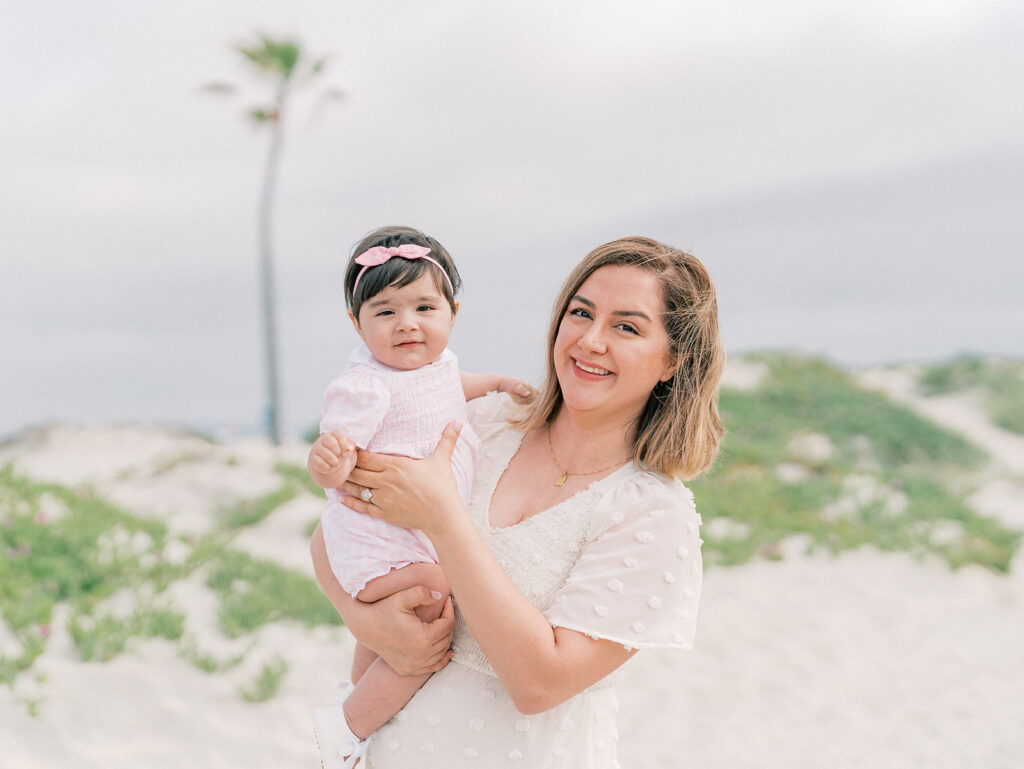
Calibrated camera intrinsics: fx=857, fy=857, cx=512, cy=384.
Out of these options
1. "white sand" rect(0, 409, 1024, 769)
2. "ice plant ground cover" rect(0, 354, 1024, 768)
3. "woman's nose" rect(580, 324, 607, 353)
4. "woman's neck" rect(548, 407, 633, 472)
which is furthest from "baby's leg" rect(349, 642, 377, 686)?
"white sand" rect(0, 409, 1024, 769)

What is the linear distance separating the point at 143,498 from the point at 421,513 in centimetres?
713

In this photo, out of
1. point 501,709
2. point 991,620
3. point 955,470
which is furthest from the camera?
point 955,470

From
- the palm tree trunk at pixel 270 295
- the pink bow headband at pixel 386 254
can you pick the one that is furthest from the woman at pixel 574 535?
the palm tree trunk at pixel 270 295

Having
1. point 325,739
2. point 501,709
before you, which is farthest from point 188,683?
point 501,709

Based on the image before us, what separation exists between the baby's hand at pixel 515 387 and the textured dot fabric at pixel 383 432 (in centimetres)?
24

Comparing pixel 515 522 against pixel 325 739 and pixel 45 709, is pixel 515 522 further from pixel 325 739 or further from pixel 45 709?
pixel 45 709

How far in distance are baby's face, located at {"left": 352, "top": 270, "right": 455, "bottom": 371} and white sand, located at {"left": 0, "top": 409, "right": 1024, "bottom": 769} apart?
295cm

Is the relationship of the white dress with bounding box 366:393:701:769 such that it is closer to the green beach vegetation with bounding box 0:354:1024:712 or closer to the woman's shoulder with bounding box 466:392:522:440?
the woman's shoulder with bounding box 466:392:522:440

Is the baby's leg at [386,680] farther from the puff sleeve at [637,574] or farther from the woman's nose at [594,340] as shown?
the woman's nose at [594,340]

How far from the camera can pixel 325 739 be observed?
2.41 m

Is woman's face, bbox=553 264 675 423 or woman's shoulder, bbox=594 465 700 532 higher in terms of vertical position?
woman's face, bbox=553 264 675 423

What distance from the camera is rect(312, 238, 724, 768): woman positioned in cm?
191

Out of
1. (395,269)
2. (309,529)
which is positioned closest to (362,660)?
(395,269)

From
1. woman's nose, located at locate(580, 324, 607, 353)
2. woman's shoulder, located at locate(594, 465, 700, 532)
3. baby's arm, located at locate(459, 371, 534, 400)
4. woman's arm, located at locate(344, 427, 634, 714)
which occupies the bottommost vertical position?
woman's arm, located at locate(344, 427, 634, 714)
